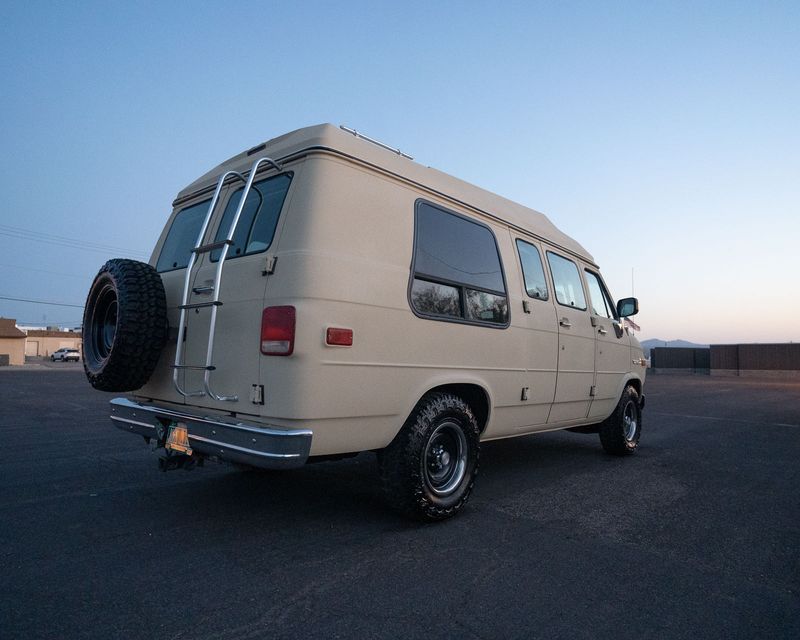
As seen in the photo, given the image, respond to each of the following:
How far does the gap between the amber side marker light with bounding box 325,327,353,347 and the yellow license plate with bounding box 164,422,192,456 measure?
3.75 ft

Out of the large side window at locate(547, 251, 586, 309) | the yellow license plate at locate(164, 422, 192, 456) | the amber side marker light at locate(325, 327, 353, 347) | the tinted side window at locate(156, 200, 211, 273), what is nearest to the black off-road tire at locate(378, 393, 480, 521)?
the amber side marker light at locate(325, 327, 353, 347)

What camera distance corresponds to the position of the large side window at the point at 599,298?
598cm

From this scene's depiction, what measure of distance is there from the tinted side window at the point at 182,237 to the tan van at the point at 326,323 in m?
0.02

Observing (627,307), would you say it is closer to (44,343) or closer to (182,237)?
(182,237)

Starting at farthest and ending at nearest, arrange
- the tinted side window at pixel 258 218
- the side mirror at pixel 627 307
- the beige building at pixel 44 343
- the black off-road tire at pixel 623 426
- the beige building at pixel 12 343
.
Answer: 1. the beige building at pixel 44 343
2. the beige building at pixel 12 343
3. the side mirror at pixel 627 307
4. the black off-road tire at pixel 623 426
5. the tinted side window at pixel 258 218

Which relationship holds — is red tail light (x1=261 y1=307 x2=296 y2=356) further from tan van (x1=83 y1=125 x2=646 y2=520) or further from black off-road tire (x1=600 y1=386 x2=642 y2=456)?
black off-road tire (x1=600 y1=386 x2=642 y2=456)

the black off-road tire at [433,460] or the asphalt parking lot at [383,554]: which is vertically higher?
the black off-road tire at [433,460]

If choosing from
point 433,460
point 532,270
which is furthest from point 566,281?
point 433,460

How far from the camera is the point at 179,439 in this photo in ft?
11.1

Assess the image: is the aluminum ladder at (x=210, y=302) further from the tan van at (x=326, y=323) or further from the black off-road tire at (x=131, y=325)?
the black off-road tire at (x=131, y=325)

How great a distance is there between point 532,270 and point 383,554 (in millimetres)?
2893

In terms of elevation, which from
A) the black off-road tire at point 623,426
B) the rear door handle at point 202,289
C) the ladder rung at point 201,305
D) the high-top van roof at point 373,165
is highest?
the high-top van roof at point 373,165

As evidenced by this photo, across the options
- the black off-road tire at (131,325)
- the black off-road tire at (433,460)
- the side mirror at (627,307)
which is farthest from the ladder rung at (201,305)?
the side mirror at (627,307)

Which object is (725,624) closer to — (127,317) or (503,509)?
(503,509)
